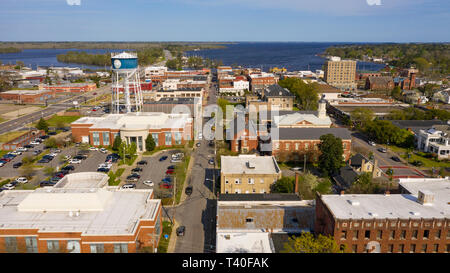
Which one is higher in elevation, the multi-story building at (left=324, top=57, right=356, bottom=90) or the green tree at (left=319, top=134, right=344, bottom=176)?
the multi-story building at (left=324, top=57, right=356, bottom=90)

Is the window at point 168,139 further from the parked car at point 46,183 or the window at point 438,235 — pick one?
the window at point 438,235

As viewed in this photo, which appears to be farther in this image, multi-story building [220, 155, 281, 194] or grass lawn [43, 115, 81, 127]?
grass lawn [43, 115, 81, 127]

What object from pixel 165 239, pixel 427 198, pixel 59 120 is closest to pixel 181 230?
pixel 165 239

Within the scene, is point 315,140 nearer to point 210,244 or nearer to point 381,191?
point 381,191

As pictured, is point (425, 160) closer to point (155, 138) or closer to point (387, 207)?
point (387, 207)

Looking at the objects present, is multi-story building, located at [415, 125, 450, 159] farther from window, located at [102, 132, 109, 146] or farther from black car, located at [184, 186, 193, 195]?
window, located at [102, 132, 109, 146]

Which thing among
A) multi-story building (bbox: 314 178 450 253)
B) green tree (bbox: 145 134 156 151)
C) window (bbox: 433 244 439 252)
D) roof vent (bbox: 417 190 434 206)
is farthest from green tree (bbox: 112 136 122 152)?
window (bbox: 433 244 439 252)
